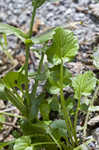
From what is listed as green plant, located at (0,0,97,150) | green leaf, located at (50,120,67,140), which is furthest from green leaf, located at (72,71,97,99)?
green leaf, located at (50,120,67,140)

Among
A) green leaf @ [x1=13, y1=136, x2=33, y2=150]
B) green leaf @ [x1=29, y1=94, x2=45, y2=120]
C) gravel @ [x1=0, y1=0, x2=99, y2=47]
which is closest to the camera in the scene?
green leaf @ [x1=13, y1=136, x2=33, y2=150]

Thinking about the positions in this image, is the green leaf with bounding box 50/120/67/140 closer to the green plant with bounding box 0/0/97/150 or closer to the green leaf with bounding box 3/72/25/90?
the green plant with bounding box 0/0/97/150

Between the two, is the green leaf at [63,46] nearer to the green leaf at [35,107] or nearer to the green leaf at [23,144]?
the green leaf at [35,107]

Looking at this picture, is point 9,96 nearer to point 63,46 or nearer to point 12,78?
point 12,78

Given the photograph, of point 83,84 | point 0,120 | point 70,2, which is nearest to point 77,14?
point 70,2

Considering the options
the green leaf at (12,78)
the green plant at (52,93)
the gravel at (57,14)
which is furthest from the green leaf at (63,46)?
the gravel at (57,14)

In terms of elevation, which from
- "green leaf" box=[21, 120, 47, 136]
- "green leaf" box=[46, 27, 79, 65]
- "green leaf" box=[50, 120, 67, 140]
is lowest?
"green leaf" box=[21, 120, 47, 136]
